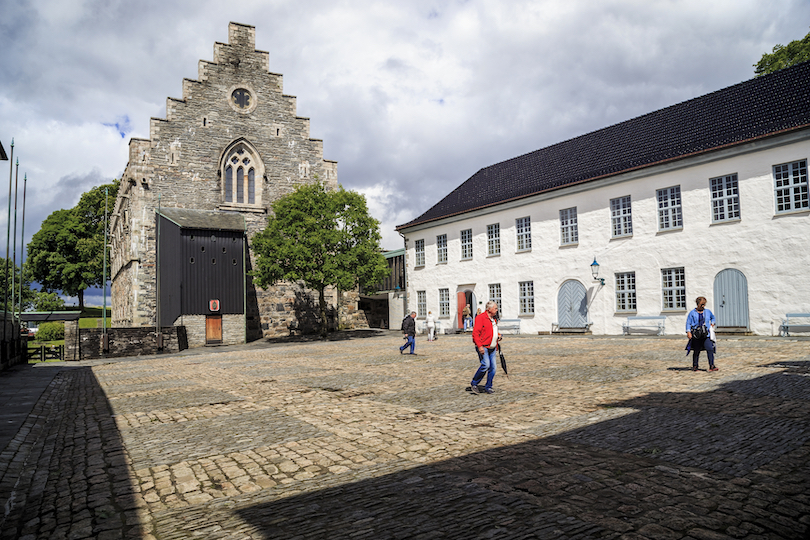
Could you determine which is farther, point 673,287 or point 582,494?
point 673,287

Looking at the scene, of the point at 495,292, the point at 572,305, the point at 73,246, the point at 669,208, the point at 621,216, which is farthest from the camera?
the point at 73,246

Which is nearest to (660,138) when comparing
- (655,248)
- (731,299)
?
(655,248)

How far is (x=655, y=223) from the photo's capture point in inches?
985

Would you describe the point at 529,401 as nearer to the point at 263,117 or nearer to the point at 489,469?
the point at 489,469

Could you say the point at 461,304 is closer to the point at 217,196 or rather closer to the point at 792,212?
the point at 217,196

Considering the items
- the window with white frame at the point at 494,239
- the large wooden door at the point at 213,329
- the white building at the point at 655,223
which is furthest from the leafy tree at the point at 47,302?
the window with white frame at the point at 494,239

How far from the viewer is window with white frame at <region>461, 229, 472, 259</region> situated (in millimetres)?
34469

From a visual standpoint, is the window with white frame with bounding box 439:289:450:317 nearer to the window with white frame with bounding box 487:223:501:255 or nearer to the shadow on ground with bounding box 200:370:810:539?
the window with white frame with bounding box 487:223:501:255

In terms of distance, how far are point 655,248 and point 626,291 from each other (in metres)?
2.44

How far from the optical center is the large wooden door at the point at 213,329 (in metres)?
31.9

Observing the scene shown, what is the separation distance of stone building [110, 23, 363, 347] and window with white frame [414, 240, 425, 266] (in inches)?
245

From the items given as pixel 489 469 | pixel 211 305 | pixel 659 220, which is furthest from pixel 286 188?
pixel 489 469

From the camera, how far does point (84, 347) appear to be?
26234 mm

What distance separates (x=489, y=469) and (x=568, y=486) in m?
0.81
